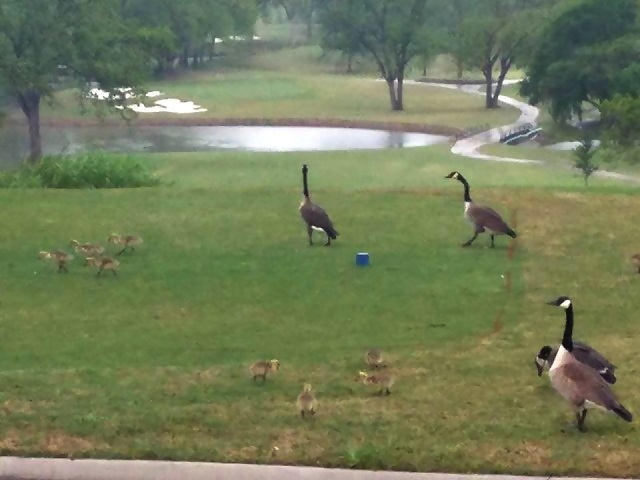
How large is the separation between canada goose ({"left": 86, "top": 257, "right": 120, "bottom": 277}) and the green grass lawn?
156 ft

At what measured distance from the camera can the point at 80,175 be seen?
70.3 ft

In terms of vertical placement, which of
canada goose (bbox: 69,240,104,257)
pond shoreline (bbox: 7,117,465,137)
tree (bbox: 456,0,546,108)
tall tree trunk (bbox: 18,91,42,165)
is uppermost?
tree (bbox: 456,0,546,108)

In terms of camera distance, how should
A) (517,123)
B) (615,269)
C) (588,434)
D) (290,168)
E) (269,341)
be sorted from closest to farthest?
(588,434)
(269,341)
(615,269)
(290,168)
(517,123)

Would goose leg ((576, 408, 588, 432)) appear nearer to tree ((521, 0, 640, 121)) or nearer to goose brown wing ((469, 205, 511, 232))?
goose brown wing ((469, 205, 511, 232))

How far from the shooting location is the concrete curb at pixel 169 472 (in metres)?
6.80

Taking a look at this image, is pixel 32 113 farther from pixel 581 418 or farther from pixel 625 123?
pixel 581 418

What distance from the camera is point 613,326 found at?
10914 mm

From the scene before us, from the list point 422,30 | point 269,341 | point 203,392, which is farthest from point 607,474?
point 422,30

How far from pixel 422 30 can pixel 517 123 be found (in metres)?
→ 12.9

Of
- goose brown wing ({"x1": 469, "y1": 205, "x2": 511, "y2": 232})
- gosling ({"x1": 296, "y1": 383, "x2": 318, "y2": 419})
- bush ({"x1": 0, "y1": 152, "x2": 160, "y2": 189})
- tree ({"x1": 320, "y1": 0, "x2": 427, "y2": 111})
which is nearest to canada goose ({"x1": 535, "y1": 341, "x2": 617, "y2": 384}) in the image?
gosling ({"x1": 296, "y1": 383, "x2": 318, "y2": 419})

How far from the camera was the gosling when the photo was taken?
776cm

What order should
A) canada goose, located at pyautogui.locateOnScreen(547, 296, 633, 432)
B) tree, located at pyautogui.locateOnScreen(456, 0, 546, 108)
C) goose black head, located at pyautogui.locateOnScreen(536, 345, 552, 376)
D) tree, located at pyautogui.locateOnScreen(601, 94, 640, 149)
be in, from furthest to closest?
tree, located at pyautogui.locateOnScreen(456, 0, 546, 108) → tree, located at pyautogui.locateOnScreen(601, 94, 640, 149) → goose black head, located at pyautogui.locateOnScreen(536, 345, 552, 376) → canada goose, located at pyautogui.locateOnScreen(547, 296, 633, 432)

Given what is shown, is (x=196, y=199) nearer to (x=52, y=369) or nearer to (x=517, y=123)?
(x=52, y=369)

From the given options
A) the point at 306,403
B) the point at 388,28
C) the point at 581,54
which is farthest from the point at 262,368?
the point at 388,28
